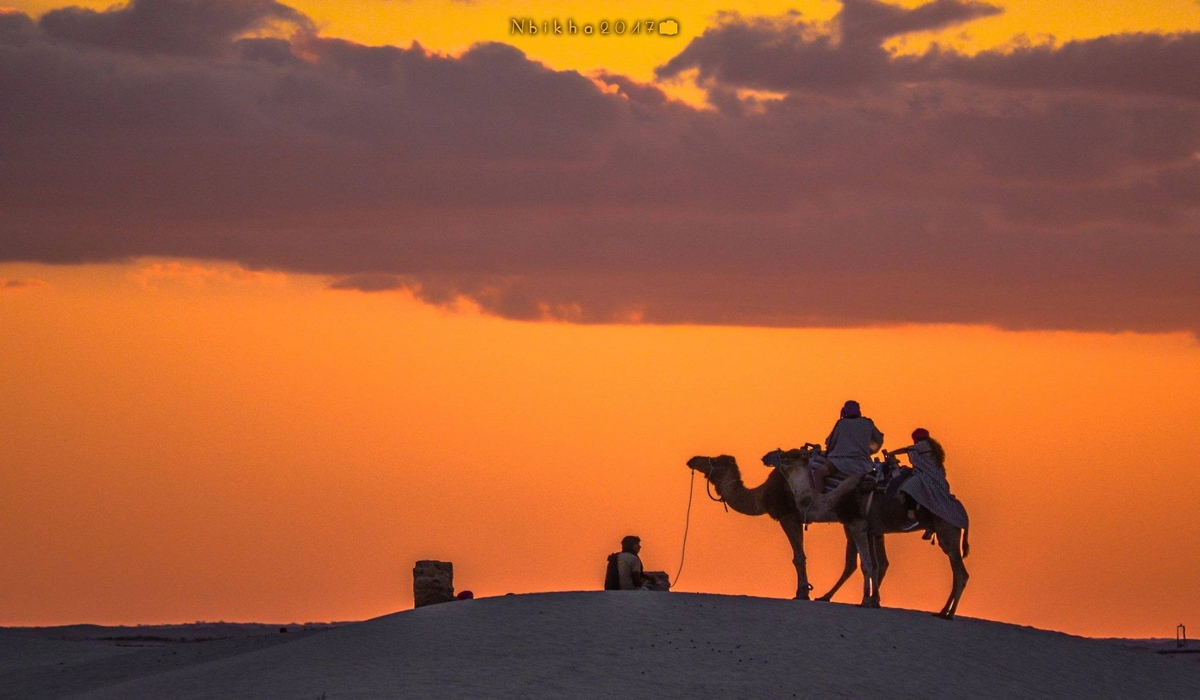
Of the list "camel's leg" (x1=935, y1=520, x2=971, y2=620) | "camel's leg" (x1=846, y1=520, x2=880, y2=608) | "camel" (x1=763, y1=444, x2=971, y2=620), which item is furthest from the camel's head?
"camel's leg" (x1=935, y1=520, x2=971, y2=620)

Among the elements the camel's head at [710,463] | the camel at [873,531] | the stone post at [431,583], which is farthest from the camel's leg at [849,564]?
the stone post at [431,583]

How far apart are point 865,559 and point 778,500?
70.6 inches

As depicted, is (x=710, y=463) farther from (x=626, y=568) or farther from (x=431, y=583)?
(x=431, y=583)

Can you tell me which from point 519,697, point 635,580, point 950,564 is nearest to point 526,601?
point 635,580

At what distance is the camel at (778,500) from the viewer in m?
28.5

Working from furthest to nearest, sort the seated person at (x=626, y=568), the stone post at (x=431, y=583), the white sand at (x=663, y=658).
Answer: the stone post at (x=431, y=583) < the seated person at (x=626, y=568) < the white sand at (x=663, y=658)

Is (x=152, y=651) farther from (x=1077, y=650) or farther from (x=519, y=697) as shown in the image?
(x=1077, y=650)

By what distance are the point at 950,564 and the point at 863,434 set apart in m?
2.58

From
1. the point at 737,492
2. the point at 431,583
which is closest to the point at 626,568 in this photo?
the point at 737,492

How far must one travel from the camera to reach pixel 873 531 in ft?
93.5

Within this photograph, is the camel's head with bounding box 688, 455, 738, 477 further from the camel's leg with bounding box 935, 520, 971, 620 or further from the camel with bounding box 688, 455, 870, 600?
the camel's leg with bounding box 935, 520, 971, 620

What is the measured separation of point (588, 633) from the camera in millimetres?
24734

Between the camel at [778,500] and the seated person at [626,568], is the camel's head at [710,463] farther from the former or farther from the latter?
the seated person at [626,568]

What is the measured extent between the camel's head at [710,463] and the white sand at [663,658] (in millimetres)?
3216
